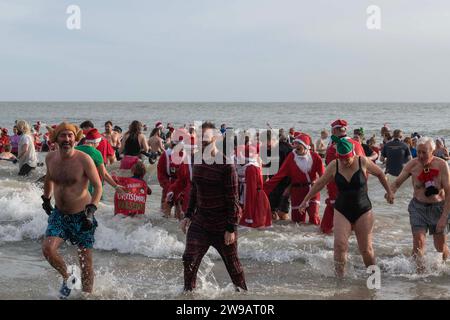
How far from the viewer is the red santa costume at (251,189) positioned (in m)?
8.78

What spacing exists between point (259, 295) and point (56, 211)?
223 centimetres

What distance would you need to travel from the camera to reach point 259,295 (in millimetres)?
6273

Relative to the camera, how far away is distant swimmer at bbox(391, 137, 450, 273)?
22.4 feet

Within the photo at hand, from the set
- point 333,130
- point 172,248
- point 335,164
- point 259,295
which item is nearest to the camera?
point 259,295

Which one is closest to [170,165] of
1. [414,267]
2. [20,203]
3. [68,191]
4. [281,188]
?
[281,188]

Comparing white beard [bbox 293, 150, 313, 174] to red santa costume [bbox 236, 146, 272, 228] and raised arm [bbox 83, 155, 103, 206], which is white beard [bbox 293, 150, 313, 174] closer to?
red santa costume [bbox 236, 146, 272, 228]

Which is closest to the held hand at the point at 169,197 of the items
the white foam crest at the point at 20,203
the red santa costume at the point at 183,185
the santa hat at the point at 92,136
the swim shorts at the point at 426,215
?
the red santa costume at the point at 183,185

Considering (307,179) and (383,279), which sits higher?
(307,179)

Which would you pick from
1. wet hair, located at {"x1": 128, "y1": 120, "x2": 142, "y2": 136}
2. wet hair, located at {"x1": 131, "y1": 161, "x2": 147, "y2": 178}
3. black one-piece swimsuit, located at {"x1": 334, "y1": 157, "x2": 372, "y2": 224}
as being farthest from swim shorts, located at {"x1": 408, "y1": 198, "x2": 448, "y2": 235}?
wet hair, located at {"x1": 128, "y1": 120, "x2": 142, "y2": 136}

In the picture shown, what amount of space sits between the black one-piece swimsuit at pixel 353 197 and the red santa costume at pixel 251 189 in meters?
2.29

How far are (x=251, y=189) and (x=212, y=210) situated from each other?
3.23 metres

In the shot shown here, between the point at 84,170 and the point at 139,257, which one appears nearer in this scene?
the point at 84,170
